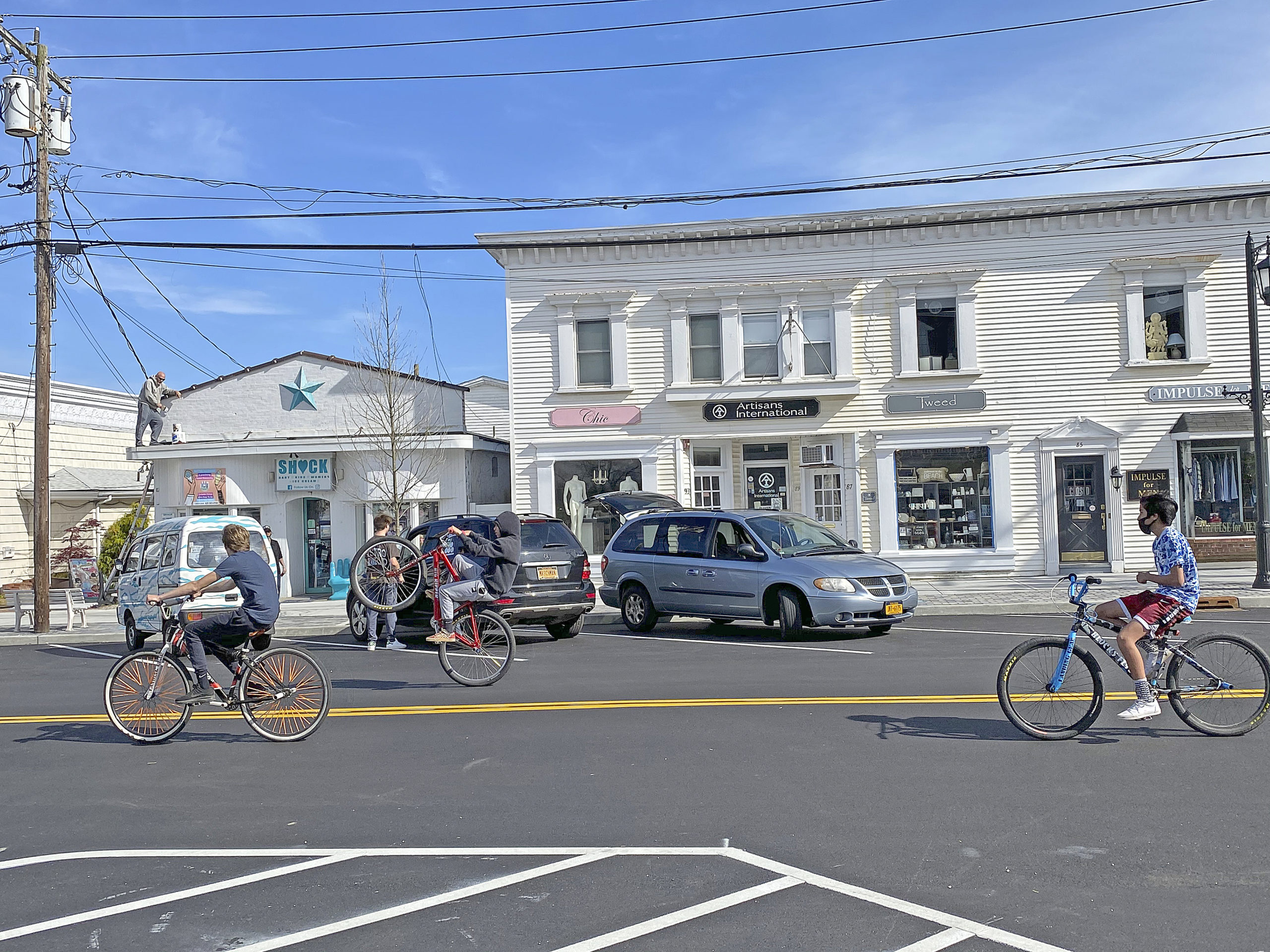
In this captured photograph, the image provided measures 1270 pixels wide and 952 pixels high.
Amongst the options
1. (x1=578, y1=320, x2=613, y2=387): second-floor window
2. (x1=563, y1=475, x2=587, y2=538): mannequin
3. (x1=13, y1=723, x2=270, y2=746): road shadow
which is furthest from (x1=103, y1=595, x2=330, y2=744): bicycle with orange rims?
(x1=578, y1=320, x2=613, y2=387): second-floor window

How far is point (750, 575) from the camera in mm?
14500

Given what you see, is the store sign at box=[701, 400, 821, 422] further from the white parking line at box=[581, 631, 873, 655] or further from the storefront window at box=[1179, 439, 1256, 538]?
the white parking line at box=[581, 631, 873, 655]

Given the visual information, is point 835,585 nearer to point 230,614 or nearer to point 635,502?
point 635,502

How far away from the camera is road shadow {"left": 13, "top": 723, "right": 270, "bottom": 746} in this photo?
8836mm

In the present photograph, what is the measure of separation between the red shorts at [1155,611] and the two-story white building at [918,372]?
14865 millimetres

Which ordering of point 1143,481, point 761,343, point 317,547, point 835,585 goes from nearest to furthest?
point 835,585 < point 1143,481 < point 761,343 < point 317,547

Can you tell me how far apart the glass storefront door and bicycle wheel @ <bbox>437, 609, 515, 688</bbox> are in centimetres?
1527

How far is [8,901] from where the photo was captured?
5.07 meters

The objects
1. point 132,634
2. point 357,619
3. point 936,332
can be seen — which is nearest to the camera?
point 357,619

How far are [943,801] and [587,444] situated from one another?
58.0 ft

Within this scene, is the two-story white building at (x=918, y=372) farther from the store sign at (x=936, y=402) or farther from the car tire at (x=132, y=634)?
the car tire at (x=132, y=634)

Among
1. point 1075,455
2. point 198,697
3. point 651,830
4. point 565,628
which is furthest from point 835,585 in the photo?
point 1075,455

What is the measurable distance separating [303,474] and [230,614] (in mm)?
16821

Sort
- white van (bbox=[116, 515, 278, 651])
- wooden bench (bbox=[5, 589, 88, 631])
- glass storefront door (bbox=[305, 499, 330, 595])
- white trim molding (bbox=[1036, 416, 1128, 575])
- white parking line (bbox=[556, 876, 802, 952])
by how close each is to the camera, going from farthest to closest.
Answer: glass storefront door (bbox=[305, 499, 330, 595]), white trim molding (bbox=[1036, 416, 1128, 575]), wooden bench (bbox=[5, 589, 88, 631]), white van (bbox=[116, 515, 278, 651]), white parking line (bbox=[556, 876, 802, 952])
